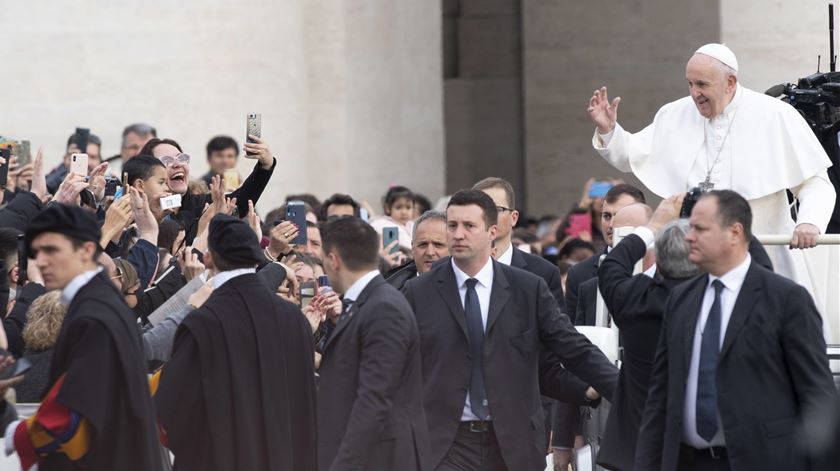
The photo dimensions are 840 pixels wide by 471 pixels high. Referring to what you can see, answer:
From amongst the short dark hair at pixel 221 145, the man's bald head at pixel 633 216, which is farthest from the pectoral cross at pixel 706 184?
the short dark hair at pixel 221 145

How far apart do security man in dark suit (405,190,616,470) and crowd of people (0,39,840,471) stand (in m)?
0.01

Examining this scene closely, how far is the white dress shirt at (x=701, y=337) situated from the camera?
7.38 metres

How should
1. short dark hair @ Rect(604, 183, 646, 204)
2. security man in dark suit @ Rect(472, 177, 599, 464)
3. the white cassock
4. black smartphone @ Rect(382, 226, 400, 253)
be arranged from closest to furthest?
the white cassock < security man in dark suit @ Rect(472, 177, 599, 464) < short dark hair @ Rect(604, 183, 646, 204) < black smartphone @ Rect(382, 226, 400, 253)

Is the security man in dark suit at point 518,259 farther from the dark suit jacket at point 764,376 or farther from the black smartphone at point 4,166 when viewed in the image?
the black smartphone at point 4,166

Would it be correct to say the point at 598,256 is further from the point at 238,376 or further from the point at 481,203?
the point at 238,376

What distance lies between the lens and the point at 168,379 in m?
7.79

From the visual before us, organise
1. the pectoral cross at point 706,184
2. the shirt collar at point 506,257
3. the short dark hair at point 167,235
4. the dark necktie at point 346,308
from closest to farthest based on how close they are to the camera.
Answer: the dark necktie at point 346,308, the pectoral cross at point 706,184, the shirt collar at point 506,257, the short dark hair at point 167,235

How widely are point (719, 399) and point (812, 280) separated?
183cm

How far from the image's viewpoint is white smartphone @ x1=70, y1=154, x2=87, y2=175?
9.89 meters

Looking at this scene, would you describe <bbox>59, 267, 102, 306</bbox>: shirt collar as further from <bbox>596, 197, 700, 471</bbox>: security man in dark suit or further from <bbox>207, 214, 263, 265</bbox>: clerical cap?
<bbox>596, 197, 700, 471</bbox>: security man in dark suit

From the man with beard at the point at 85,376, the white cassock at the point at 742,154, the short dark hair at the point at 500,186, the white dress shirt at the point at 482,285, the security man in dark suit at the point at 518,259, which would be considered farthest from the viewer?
the short dark hair at the point at 500,186

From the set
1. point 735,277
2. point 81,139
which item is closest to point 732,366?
point 735,277

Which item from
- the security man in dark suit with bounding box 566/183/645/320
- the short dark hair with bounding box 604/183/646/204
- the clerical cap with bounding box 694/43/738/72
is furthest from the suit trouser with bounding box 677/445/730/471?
the short dark hair with bounding box 604/183/646/204

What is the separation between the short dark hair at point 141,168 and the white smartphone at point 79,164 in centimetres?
32
